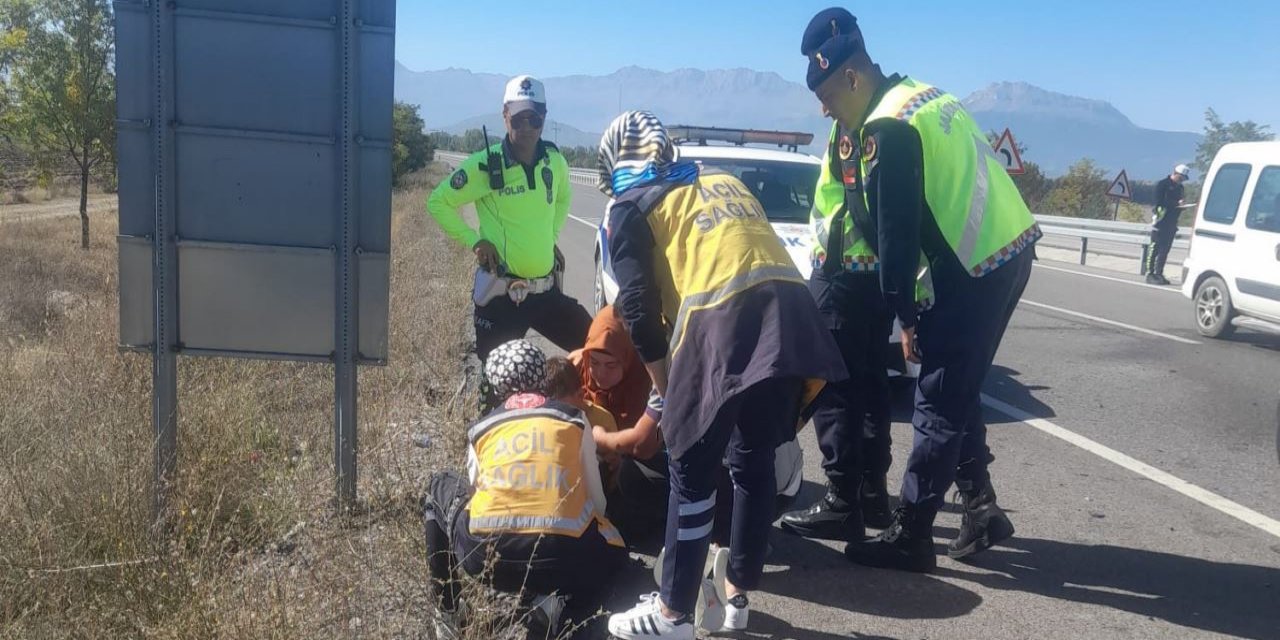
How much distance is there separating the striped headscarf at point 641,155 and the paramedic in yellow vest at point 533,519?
79cm

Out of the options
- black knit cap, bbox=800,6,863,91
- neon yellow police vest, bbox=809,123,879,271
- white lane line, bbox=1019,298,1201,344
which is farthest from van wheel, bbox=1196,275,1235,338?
black knit cap, bbox=800,6,863,91

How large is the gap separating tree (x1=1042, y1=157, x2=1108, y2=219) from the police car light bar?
28.2m

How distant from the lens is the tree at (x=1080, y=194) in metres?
37.2

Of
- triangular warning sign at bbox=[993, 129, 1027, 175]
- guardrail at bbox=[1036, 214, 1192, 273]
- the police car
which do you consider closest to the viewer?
the police car

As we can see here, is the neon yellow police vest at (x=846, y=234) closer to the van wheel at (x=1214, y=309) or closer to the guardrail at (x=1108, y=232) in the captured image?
the van wheel at (x=1214, y=309)

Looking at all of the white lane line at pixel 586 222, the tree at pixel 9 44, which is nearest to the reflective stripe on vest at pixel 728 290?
the tree at pixel 9 44

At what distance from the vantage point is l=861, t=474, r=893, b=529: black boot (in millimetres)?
4535

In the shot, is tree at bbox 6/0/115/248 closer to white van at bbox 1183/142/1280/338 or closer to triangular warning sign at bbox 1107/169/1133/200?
white van at bbox 1183/142/1280/338

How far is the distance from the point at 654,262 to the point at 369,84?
4.84 feet

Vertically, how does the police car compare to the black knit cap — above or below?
below

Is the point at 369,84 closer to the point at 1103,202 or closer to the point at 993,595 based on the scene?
the point at 993,595

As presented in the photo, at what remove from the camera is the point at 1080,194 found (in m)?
40.3

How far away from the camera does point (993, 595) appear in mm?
3936

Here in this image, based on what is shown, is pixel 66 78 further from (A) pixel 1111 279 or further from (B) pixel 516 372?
(A) pixel 1111 279
